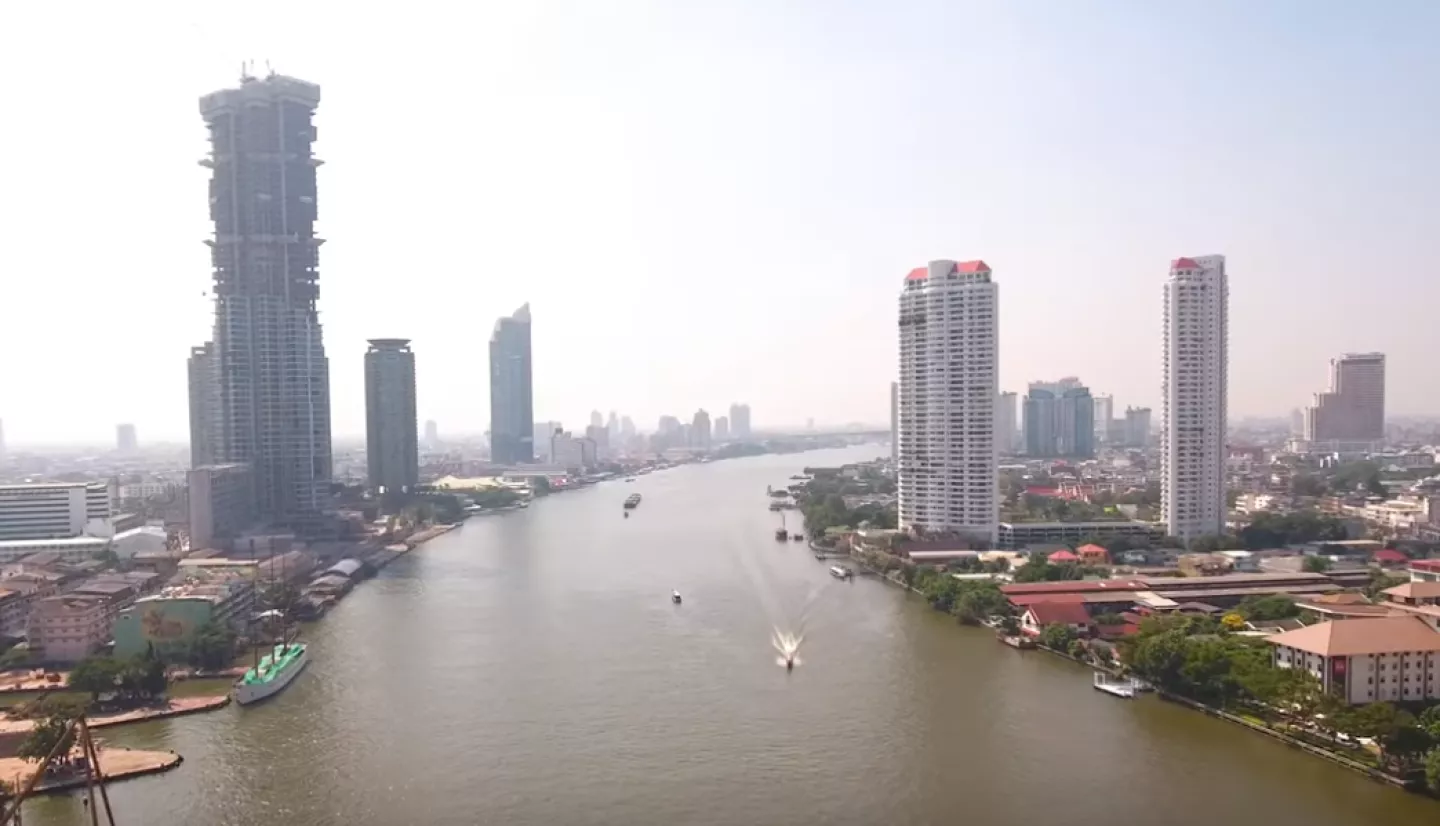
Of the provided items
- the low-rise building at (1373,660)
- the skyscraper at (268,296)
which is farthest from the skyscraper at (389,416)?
the low-rise building at (1373,660)

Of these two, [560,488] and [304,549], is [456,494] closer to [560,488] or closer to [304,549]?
[560,488]

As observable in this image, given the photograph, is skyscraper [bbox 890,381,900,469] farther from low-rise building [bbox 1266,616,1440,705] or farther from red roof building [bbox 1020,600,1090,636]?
low-rise building [bbox 1266,616,1440,705]

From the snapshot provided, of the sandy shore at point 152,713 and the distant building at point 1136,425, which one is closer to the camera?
the sandy shore at point 152,713

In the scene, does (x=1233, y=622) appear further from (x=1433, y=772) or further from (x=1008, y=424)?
(x=1008, y=424)

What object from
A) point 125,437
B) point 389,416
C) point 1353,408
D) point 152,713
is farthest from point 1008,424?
point 125,437

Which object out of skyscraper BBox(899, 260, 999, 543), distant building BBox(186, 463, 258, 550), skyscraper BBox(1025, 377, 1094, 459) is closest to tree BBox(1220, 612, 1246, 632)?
skyscraper BBox(899, 260, 999, 543)

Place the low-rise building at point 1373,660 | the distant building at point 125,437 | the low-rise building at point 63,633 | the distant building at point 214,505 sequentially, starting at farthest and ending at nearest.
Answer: the distant building at point 125,437 < the distant building at point 214,505 < the low-rise building at point 63,633 < the low-rise building at point 1373,660

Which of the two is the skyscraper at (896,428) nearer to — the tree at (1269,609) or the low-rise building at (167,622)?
the tree at (1269,609)
